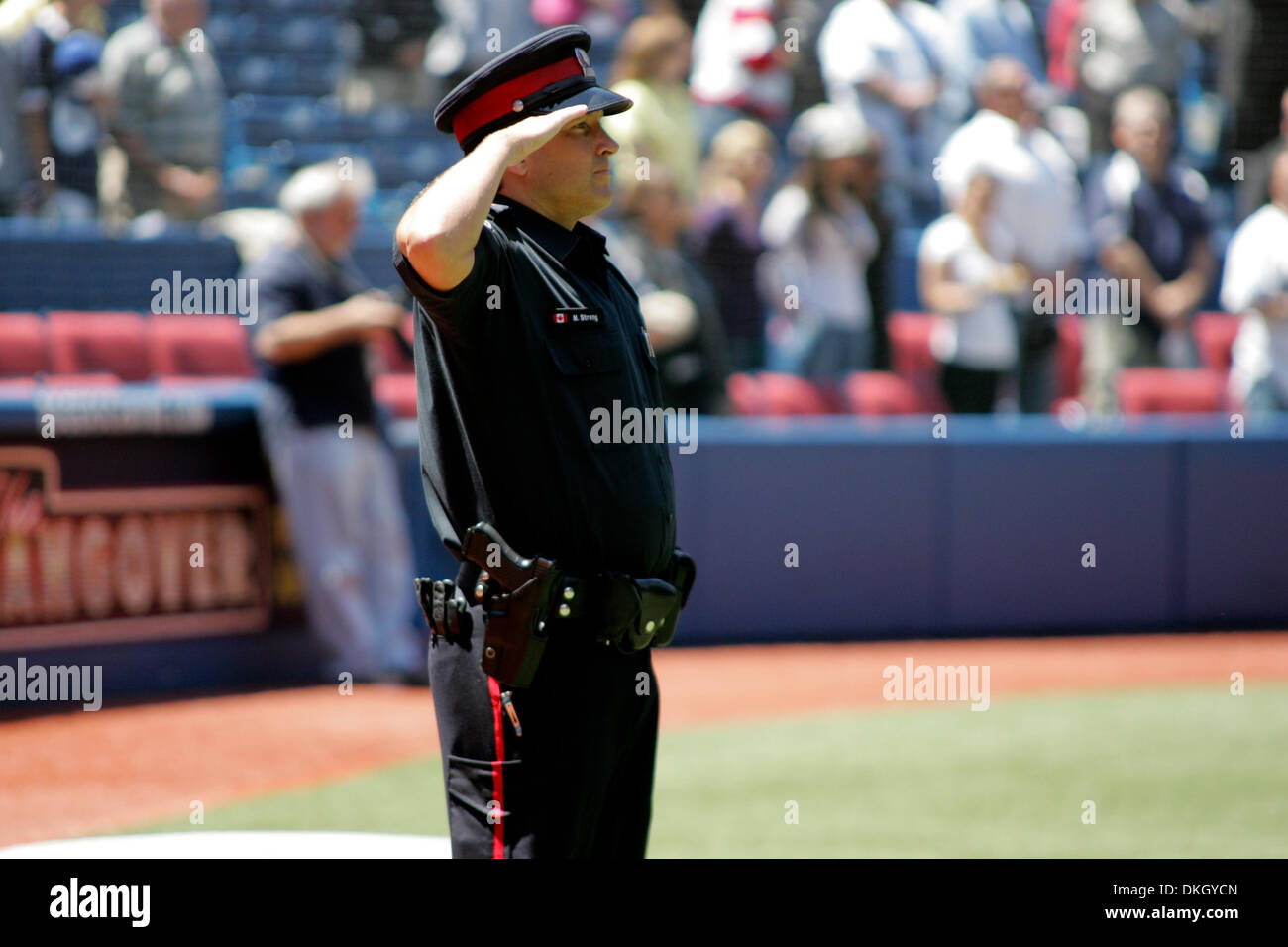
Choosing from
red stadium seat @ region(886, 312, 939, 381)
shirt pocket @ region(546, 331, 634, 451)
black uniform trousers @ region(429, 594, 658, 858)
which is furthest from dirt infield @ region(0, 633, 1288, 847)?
shirt pocket @ region(546, 331, 634, 451)

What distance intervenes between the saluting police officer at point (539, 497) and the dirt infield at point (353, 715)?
9.60 ft

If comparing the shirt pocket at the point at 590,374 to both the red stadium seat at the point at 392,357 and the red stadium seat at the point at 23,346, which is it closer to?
the red stadium seat at the point at 23,346

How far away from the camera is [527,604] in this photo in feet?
9.84

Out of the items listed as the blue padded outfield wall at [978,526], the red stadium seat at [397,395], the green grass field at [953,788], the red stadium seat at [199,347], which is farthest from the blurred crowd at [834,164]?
the green grass field at [953,788]

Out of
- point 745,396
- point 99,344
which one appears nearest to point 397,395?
point 99,344

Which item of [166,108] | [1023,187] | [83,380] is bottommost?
[83,380]

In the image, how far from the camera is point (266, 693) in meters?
7.84

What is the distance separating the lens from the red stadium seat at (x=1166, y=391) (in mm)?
10180

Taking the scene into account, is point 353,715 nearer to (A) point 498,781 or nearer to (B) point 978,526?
(B) point 978,526

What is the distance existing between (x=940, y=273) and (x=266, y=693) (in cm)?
426

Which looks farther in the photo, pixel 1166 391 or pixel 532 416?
pixel 1166 391

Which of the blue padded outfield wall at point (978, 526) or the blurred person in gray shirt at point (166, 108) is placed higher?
the blurred person in gray shirt at point (166, 108)

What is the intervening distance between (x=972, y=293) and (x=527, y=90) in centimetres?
652

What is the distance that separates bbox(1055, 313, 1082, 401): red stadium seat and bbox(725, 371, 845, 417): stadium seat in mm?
1481
